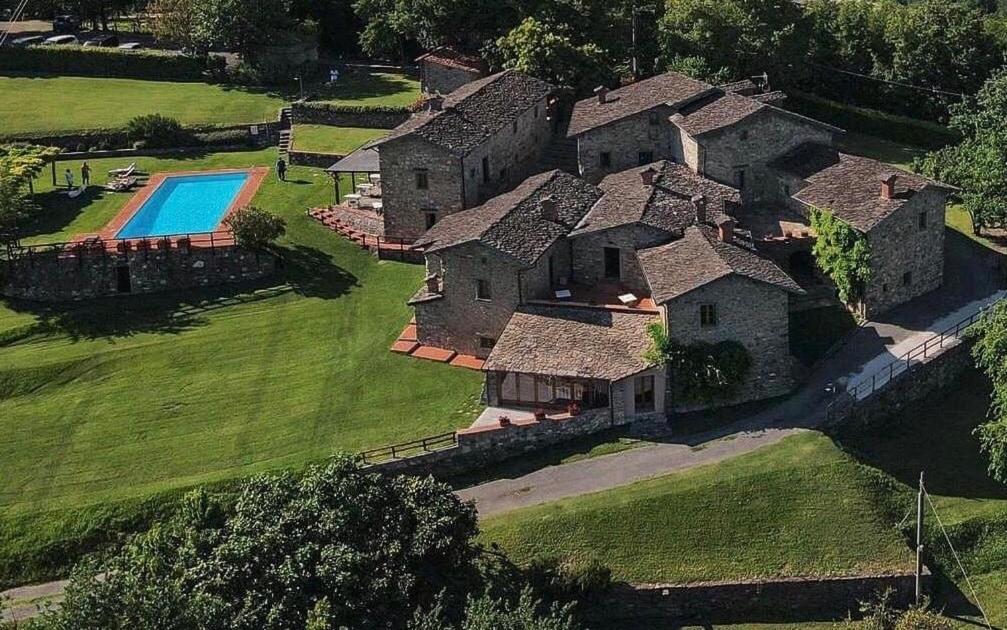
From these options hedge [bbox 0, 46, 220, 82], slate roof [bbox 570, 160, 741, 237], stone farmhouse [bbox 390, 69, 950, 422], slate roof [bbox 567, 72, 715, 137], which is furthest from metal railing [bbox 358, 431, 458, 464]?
hedge [bbox 0, 46, 220, 82]

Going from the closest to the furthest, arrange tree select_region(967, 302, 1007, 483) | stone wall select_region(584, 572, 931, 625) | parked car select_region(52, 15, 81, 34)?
1. stone wall select_region(584, 572, 931, 625)
2. tree select_region(967, 302, 1007, 483)
3. parked car select_region(52, 15, 81, 34)

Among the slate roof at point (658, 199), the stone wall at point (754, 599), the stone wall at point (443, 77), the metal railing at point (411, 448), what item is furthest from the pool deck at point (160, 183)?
the stone wall at point (754, 599)

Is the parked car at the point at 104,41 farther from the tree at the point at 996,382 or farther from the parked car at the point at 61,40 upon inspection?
the tree at the point at 996,382

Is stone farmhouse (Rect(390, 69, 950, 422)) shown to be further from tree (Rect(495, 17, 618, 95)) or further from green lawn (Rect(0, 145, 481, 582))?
tree (Rect(495, 17, 618, 95))

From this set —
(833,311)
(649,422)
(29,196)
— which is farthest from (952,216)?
(29,196)

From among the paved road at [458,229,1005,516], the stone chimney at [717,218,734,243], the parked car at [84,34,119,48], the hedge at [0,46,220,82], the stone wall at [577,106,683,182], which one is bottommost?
the paved road at [458,229,1005,516]

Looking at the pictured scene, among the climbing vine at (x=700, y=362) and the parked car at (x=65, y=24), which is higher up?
the parked car at (x=65, y=24)
